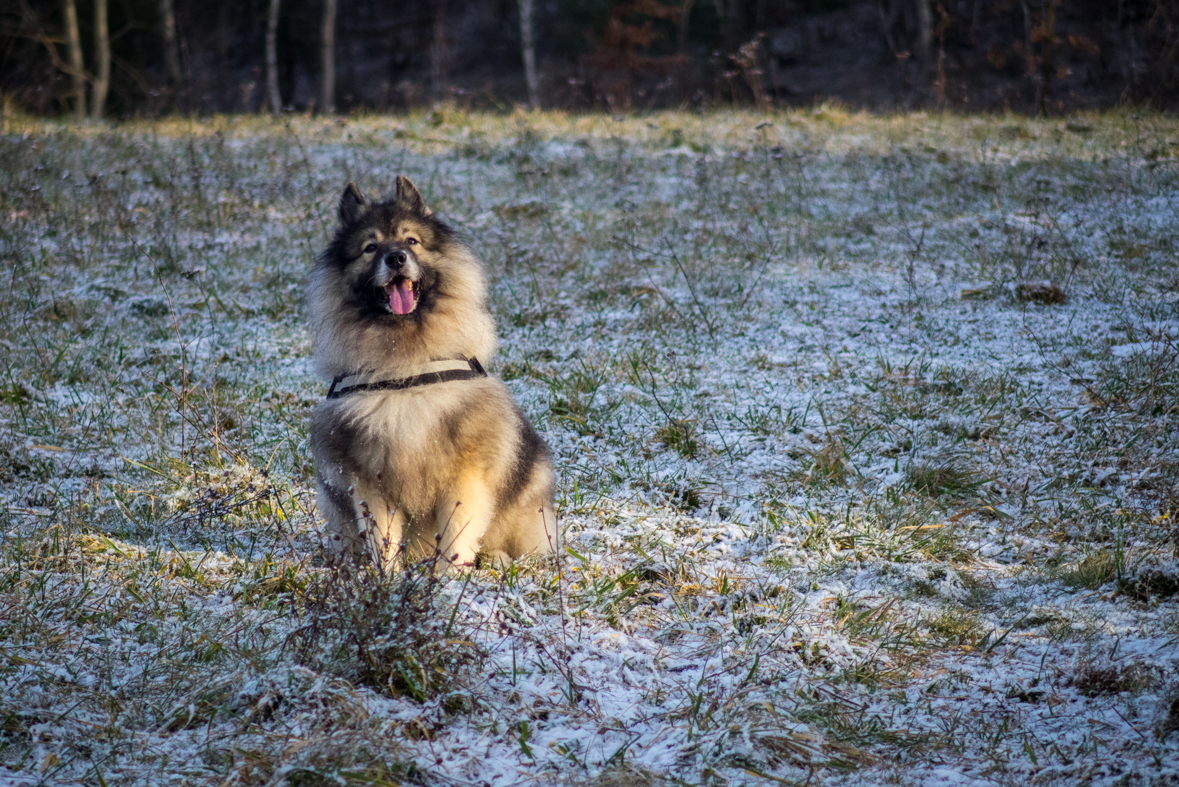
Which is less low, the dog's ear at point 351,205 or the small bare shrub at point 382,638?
the dog's ear at point 351,205

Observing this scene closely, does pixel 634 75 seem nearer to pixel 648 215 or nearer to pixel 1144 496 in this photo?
pixel 648 215

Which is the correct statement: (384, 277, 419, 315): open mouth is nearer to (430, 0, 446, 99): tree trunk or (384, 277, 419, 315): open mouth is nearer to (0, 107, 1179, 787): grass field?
(0, 107, 1179, 787): grass field

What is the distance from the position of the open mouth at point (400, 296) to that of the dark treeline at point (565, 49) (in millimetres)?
16528

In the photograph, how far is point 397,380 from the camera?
330 cm

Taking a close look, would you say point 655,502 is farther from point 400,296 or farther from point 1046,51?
Result: point 1046,51

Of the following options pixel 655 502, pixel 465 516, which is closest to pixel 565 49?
pixel 655 502

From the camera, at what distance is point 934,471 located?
4.21 metres

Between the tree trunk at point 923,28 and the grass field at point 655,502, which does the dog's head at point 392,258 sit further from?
the tree trunk at point 923,28

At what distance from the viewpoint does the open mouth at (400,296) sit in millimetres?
3354

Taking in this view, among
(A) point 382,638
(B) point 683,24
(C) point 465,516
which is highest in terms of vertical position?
(B) point 683,24

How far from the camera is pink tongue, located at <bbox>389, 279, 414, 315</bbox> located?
11.0ft

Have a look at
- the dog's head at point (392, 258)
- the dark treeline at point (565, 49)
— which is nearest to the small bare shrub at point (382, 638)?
the dog's head at point (392, 258)

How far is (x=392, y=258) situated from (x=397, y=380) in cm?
52

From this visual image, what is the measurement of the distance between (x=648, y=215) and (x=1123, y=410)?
17.7ft
